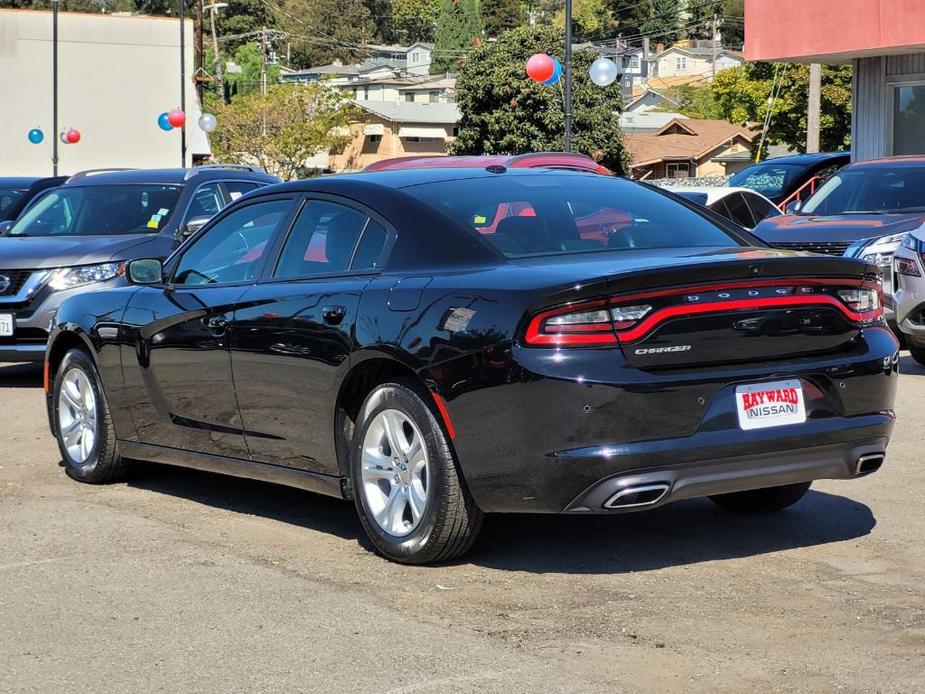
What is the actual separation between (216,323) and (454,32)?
14361cm

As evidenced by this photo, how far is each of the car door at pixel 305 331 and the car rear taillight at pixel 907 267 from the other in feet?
20.2

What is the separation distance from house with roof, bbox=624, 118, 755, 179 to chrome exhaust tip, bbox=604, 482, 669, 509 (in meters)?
78.6

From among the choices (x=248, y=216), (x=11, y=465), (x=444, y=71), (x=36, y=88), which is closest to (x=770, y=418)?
(x=248, y=216)

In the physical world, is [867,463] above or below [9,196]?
below

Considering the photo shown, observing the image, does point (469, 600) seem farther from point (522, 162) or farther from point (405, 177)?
point (522, 162)

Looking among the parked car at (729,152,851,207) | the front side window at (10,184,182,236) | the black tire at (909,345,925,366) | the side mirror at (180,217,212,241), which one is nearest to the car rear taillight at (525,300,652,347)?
the side mirror at (180,217,212,241)

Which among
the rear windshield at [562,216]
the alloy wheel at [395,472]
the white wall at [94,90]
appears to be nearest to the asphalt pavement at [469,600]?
the alloy wheel at [395,472]

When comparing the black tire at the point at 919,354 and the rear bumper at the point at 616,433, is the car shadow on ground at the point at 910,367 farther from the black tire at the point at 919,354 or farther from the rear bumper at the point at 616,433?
the rear bumper at the point at 616,433

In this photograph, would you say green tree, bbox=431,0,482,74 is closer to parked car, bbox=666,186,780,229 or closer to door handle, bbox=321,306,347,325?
parked car, bbox=666,186,780,229

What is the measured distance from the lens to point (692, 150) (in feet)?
278

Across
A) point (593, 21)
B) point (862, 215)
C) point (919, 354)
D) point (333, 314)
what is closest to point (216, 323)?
point (333, 314)

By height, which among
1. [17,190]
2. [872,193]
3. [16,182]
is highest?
[16,182]

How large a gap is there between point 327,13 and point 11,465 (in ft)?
459

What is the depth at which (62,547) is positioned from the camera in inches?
261
